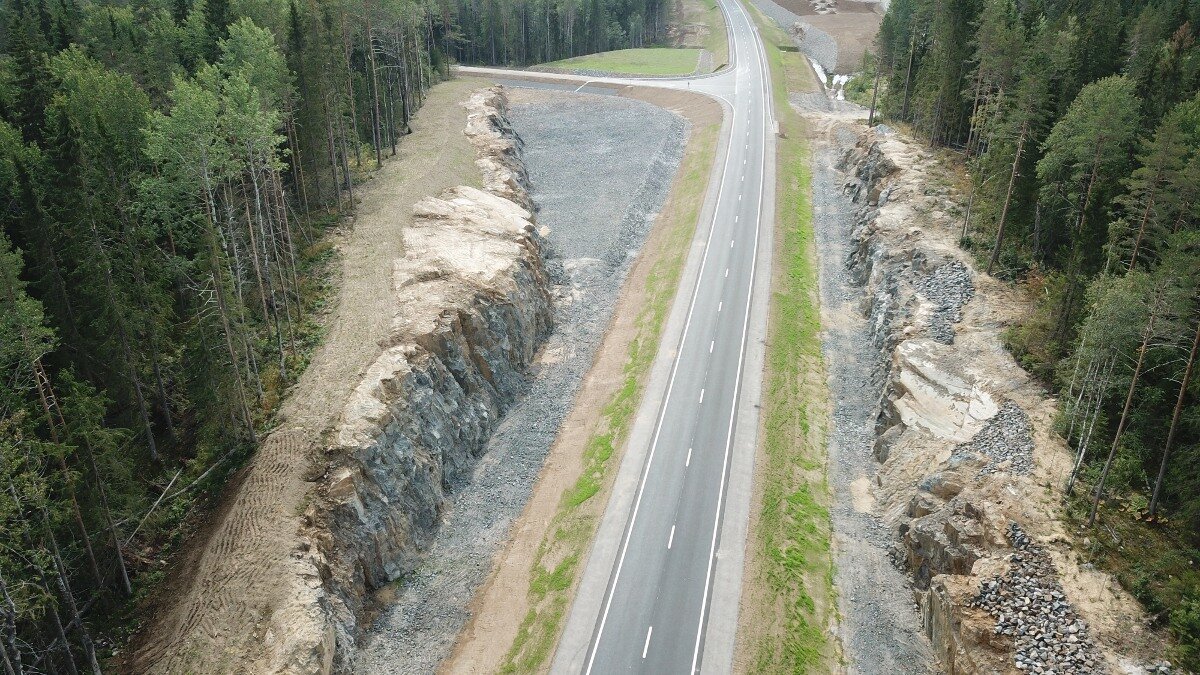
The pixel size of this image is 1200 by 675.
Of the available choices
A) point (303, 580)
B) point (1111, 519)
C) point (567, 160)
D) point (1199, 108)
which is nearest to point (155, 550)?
point (303, 580)

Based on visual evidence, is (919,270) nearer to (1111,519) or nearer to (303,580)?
(1111,519)

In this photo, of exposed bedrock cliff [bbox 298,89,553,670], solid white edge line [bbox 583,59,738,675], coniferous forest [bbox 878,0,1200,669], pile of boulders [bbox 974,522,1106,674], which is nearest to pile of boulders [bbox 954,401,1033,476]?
coniferous forest [bbox 878,0,1200,669]

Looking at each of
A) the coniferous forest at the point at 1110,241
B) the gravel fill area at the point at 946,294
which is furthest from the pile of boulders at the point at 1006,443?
the gravel fill area at the point at 946,294

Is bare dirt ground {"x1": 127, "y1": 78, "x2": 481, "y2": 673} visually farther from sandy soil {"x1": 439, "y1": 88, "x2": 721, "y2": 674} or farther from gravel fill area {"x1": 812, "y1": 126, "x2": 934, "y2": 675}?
gravel fill area {"x1": 812, "y1": 126, "x2": 934, "y2": 675}

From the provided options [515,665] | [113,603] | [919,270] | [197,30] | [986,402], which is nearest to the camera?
[113,603]

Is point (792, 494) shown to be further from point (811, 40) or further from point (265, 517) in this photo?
point (811, 40)

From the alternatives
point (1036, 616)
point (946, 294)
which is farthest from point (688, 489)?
point (946, 294)
